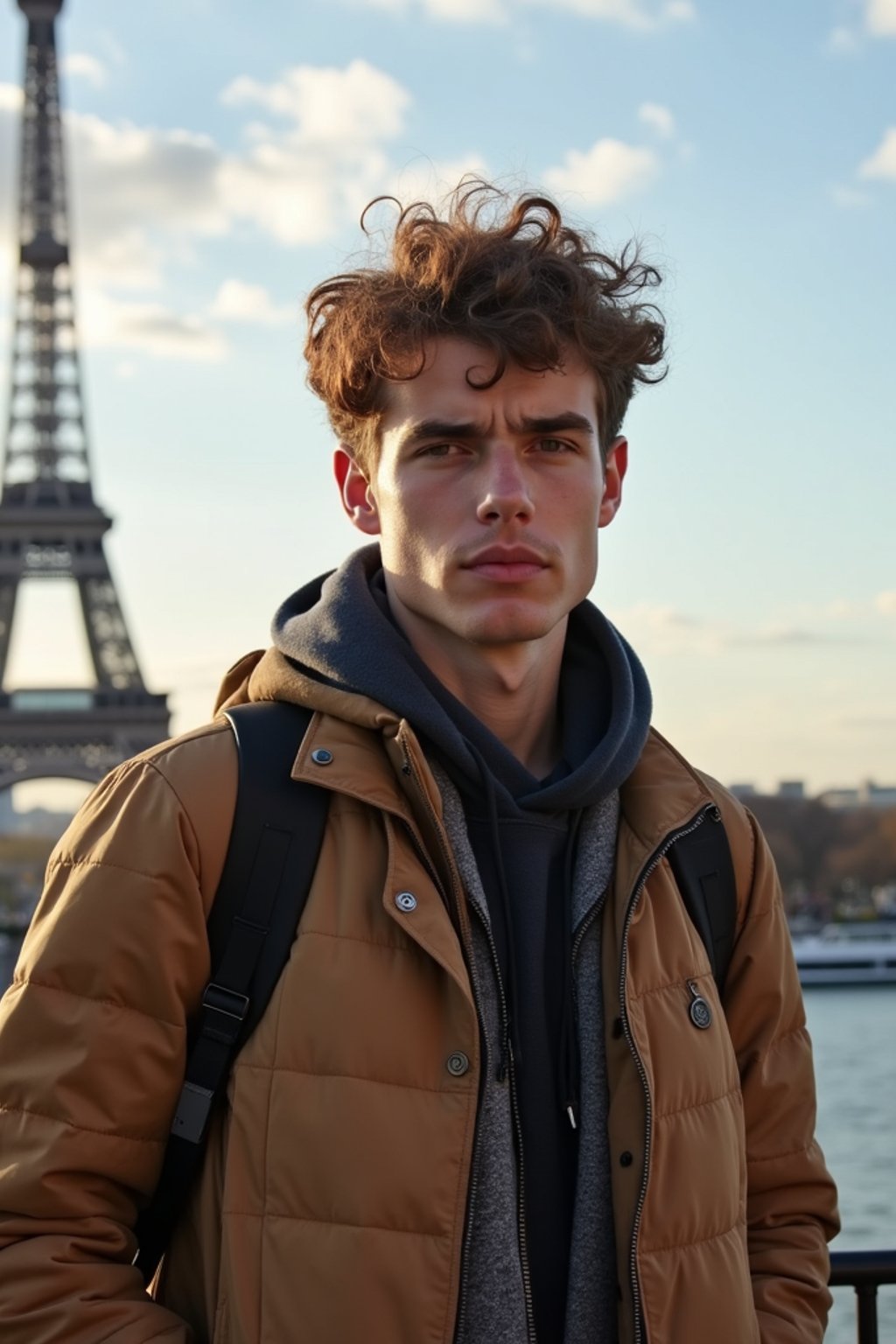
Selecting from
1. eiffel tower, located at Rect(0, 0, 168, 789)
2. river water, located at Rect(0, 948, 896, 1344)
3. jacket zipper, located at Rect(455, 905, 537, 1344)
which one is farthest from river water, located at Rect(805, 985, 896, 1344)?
eiffel tower, located at Rect(0, 0, 168, 789)

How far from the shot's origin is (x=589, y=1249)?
72.7 inches

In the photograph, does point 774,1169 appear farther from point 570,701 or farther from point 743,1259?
point 570,701

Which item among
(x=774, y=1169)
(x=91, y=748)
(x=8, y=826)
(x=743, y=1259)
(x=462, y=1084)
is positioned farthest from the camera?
(x=8, y=826)

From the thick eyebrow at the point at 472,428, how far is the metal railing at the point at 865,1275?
1.03 metres

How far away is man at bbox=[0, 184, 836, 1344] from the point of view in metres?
1.72

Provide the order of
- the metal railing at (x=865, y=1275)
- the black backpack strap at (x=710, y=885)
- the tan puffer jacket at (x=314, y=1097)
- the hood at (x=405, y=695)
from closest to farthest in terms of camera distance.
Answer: the tan puffer jacket at (x=314, y=1097) → the hood at (x=405, y=695) → the black backpack strap at (x=710, y=885) → the metal railing at (x=865, y=1275)

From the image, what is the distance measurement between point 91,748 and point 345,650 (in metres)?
35.0

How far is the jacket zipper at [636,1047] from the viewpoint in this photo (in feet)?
5.90

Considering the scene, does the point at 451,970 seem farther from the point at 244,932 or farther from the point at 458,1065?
the point at 244,932

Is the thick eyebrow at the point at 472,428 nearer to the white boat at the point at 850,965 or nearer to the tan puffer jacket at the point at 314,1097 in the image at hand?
the tan puffer jacket at the point at 314,1097

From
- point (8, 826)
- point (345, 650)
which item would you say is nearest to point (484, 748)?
point (345, 650)

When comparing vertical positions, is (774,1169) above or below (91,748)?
below

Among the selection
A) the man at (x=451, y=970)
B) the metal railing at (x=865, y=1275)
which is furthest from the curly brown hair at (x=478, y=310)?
the metal railing at (x=865, y=1275)

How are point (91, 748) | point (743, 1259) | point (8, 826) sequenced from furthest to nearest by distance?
point (8, 826)
point (91, 748)
point (743, 1259)
